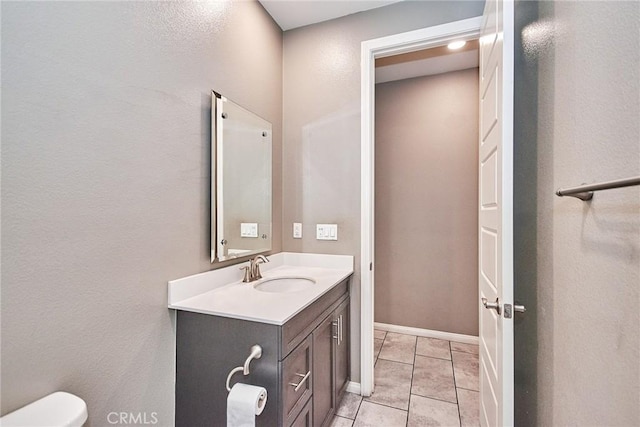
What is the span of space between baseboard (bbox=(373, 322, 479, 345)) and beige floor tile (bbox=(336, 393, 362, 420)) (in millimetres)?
1158

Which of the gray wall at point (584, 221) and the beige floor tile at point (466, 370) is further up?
the gray wall at point (584, 221)

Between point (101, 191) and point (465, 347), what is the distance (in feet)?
9.87

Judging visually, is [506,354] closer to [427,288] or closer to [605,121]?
[605,121]

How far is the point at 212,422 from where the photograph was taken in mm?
1164

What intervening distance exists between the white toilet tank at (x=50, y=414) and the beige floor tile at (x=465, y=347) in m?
2.72

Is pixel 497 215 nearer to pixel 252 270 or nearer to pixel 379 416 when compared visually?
pixel 252 270

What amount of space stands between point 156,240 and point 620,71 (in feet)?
5.16

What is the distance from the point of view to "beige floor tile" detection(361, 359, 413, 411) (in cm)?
184

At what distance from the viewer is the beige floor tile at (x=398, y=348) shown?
7.97 feet

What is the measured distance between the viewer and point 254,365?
3.62 feet

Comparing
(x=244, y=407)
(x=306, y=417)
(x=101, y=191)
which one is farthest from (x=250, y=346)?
(x=101, y=191)

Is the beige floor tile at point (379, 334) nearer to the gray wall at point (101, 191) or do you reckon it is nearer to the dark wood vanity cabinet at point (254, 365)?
the dark wood vanity cabinet at point (254, 365)

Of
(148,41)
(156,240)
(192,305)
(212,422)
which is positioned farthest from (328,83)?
(212,422)

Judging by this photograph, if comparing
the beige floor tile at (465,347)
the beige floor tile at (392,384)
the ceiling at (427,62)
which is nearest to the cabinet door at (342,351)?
the beige floor tile at (392,384)
